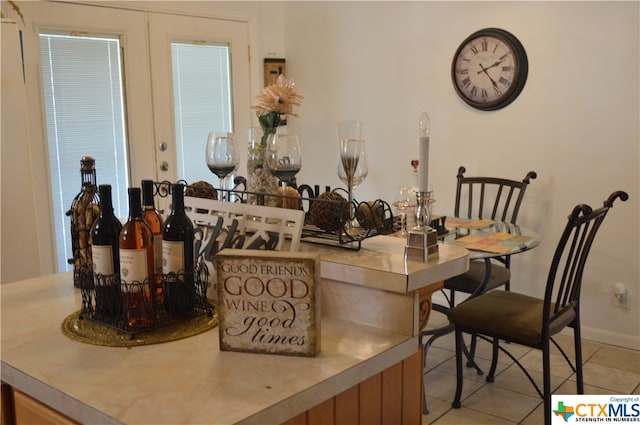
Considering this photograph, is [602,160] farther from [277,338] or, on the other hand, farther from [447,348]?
[277,338]

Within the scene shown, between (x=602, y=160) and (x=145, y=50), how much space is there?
9.67ft

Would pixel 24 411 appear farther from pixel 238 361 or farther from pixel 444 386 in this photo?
pixel 444 386

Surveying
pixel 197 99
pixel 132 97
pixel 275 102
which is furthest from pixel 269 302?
pixel 197 99

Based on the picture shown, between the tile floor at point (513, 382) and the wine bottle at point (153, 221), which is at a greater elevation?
the wine bottle at point (153, 221)

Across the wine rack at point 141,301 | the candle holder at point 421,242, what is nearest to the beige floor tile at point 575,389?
the candle holder at point 421,242

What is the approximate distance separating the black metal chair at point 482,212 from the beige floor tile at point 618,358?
61 cm

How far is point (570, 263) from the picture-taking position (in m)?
2.63

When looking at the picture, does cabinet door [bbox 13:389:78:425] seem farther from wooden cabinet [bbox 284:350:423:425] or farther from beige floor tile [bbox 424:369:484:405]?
beige floor tile [bbox 424:369:484:405]

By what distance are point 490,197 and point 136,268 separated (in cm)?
298

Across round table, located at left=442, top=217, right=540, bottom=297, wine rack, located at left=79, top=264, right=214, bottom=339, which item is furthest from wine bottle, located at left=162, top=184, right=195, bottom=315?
round table, located at left=442, top=217, right=540, bottom=297

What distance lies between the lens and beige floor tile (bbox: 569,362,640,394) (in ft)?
9.89

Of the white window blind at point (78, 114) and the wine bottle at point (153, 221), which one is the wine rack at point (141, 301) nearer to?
the wine bottle at point (153, 221)

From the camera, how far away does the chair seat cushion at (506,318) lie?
99.9 inches

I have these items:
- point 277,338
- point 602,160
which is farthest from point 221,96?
point 277,338
